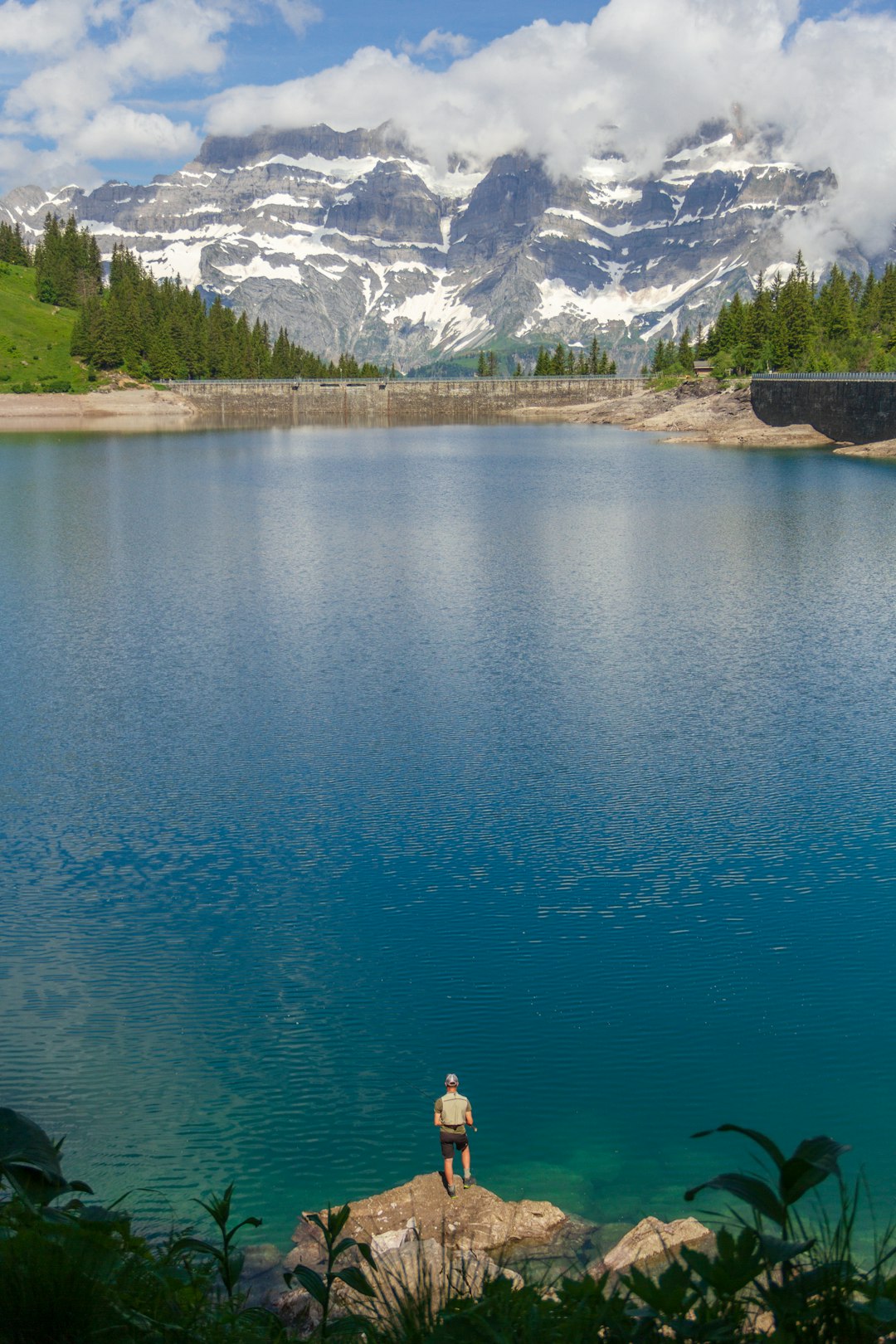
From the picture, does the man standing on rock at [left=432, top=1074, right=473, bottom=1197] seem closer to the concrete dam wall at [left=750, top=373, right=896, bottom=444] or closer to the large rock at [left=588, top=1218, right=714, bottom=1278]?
the large rock at [left=588, top=1218, right=714, bottom=1278]

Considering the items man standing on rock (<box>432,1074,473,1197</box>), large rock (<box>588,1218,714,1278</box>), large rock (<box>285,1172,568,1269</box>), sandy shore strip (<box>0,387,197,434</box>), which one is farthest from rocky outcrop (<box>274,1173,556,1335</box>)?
sandy shore strip (<box>0,387,197,434</box>)

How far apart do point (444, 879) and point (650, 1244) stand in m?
9.50

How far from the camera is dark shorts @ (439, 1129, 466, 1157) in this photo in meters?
13.0

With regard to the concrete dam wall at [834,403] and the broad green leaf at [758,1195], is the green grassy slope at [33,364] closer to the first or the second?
the concrete dam wall at [834,403]

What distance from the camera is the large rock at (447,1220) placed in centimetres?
1180

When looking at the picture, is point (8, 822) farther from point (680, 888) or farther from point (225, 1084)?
point (680, 888)

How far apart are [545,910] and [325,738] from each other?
974 cm

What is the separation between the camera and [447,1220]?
39.2ft

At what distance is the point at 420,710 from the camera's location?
29.8 metres

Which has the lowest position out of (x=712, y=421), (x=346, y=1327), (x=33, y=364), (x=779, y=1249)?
(x=346, y=1327)

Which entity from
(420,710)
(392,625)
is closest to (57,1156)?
(420,710)

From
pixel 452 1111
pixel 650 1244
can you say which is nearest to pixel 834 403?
pixel 452 1111

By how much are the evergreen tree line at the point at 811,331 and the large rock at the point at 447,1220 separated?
145264 mm

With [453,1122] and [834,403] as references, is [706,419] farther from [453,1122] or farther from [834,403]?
[453,1122]
